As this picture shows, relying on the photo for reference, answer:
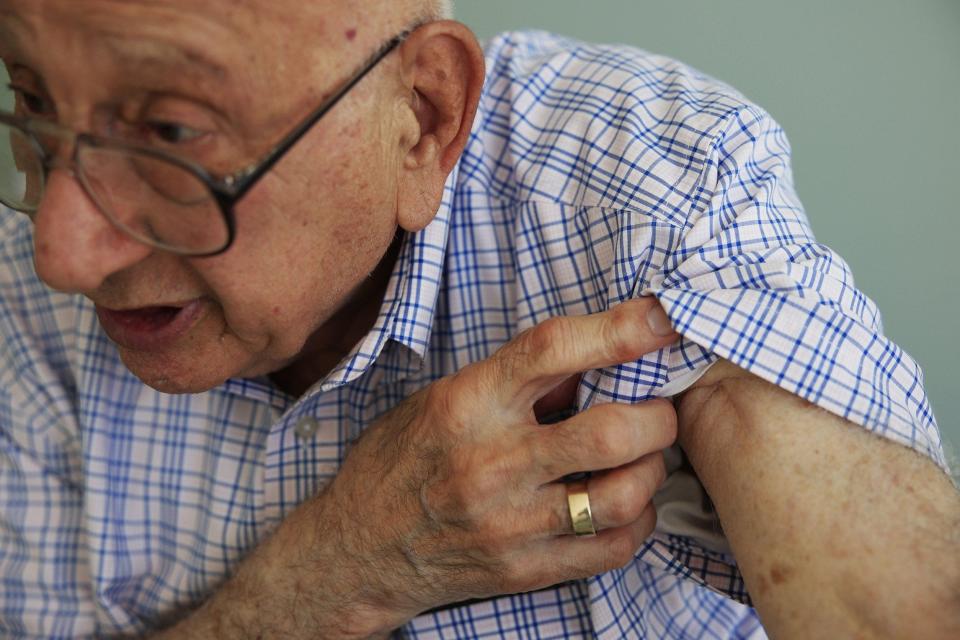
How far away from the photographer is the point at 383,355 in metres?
1.23

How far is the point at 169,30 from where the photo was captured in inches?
31.9

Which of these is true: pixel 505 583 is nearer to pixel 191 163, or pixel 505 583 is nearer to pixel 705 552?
pixel 705 552

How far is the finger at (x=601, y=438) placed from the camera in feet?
3.03

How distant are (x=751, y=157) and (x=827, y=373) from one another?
0.98ft

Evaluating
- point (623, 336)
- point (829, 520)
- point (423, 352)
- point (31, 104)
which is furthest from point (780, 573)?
point (31, 104)

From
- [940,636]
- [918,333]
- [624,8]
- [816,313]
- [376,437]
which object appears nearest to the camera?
[940,636]

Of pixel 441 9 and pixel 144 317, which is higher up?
pixel 441 9

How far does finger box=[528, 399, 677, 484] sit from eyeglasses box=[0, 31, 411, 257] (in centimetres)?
40

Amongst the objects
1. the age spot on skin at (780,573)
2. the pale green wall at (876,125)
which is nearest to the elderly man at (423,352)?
the age spot on skin at (780,573)

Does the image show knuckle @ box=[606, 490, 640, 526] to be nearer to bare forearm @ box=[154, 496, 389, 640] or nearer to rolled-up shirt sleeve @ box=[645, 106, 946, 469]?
rolled-up shirt sleeve @ box=[645, 106, 946, 469]

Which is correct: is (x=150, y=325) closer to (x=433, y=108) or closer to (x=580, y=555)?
(x=433, y=108)

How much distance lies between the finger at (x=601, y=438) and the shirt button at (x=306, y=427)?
1.31ft

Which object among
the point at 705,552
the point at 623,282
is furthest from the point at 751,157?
the point at 705,552

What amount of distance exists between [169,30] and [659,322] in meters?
0.55
